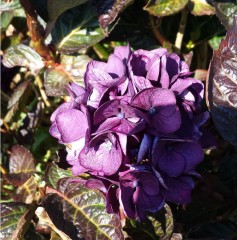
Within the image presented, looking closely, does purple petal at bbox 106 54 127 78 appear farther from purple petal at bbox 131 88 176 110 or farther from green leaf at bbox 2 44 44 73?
green leaf at bbox 2 44 44 73

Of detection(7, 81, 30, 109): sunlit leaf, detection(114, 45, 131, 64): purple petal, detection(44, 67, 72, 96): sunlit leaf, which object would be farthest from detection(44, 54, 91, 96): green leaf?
detection(114, 45, 131, 64): purple petal

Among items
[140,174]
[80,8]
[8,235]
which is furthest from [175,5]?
[8,235]

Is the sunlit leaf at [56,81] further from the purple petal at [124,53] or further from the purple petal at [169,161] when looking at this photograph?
the purple petal at [169,161]

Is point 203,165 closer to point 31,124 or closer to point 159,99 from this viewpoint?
point 159,99

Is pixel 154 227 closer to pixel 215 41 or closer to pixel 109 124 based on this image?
pixel 109 124

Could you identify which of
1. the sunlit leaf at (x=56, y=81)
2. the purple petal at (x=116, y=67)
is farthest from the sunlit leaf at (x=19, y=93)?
the purple petal at (x=116, y=67)

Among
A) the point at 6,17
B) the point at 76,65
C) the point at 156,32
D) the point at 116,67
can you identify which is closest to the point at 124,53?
the point at 116,67
